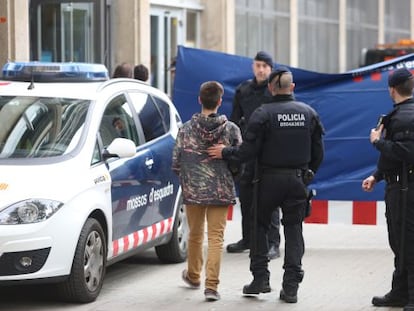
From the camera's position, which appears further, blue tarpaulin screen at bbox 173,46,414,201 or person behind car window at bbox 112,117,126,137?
blue tarpaulin screen at bbox 173,46,414,201

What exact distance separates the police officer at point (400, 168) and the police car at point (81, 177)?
2031 millimetres

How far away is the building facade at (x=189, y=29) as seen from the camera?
18.3m

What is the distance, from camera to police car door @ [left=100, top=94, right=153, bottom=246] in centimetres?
906

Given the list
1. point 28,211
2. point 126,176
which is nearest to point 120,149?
point 126,176

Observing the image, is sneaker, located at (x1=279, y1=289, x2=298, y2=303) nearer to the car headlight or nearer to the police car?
the police car

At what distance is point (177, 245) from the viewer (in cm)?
1058

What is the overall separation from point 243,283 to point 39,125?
2205 millimetres

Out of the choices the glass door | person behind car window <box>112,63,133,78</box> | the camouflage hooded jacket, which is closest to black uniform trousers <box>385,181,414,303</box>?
the camouflage hooded jacket

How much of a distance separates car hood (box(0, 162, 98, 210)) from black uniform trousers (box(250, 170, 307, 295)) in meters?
1.35

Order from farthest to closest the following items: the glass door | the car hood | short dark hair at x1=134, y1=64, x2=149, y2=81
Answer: the glass door
short dark hair at x1=134, y1=64, x2=149, y2=81
the car hood

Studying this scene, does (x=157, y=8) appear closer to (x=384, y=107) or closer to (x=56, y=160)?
(x=384, y=107)

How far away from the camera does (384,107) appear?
1212cm

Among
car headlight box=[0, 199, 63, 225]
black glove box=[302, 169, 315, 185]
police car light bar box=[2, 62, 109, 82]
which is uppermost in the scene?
police car light bar box=[2, 62, 109, 82]

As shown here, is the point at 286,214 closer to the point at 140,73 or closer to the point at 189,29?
the point at 140,73
